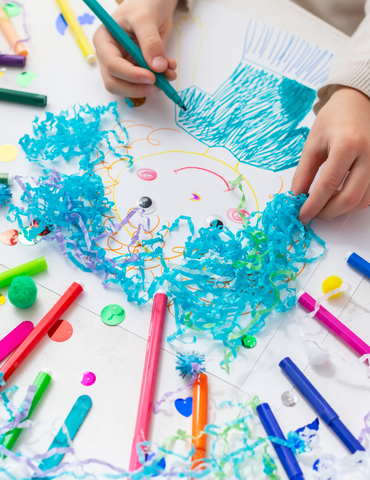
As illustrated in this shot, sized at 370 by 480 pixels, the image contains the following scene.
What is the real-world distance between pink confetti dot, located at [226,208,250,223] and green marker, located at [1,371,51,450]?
0.34 m

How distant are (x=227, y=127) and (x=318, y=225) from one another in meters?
0.24

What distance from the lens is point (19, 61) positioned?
2.50 feet

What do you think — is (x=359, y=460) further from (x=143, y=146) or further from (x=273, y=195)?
(x=143, y=146)

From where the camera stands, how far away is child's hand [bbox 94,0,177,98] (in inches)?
27.3

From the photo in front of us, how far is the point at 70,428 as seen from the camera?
445 millimetres

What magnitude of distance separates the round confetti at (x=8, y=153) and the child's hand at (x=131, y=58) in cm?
21

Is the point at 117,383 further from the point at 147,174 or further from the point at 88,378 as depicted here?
the point at 147,174

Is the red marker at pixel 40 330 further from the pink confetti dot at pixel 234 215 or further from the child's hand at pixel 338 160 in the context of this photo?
the child's hand at pixel 338 160

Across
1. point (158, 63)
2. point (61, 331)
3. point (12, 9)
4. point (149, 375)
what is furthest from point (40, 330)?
point (12, 9)

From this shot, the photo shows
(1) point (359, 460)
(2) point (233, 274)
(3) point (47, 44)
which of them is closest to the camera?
(1) point (359, 460)

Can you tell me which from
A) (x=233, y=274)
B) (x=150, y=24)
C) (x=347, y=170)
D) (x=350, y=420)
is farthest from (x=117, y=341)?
(x=150, y=24)

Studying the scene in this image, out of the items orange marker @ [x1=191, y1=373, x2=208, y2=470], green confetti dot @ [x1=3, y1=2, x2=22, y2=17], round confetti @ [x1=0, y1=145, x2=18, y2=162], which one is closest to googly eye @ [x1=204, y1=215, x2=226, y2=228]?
orange marker @ [x1=191, y1=373, x2=208, y2=470]

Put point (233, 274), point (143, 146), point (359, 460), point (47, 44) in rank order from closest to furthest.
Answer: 1. point (359, 460)
2. point (233, 274)
3. point (143, 146)
4. point (47, 44)

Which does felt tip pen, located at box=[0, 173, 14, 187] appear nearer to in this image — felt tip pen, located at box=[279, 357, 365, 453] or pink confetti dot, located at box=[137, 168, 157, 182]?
pink confetti dot, located at box=[137, 168, 157, 182]
